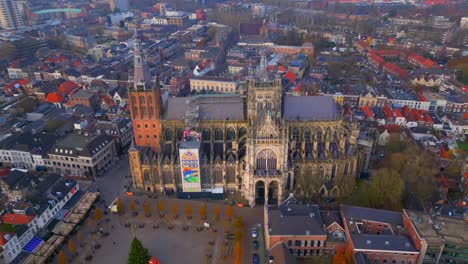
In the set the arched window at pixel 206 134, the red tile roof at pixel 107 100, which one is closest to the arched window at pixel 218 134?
the arched window at pixel 206 134

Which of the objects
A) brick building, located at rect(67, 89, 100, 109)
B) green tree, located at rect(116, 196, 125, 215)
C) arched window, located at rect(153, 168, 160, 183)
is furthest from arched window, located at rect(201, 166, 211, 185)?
brick building, located at rect(67, 89, 100, 109)

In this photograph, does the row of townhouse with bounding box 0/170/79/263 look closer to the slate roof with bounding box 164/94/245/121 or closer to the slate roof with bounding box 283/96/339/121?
the slate roof with bounding box 164/94/245/121

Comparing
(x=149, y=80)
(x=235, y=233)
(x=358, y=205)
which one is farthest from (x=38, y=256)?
(x=358, y=205)

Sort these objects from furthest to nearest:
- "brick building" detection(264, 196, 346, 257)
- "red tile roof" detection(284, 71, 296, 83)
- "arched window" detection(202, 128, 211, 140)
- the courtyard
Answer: "red tile roof" detection(284, 71, 296, 83)
"arched window" detection(202, 128, 211, 140)
the courtyard
"brick building" detection(264, 196, 346, 257)

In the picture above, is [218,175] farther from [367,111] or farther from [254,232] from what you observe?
[367,111]

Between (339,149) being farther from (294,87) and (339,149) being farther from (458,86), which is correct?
(458,86)

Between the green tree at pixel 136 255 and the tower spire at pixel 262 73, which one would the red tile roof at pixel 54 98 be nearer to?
the tower spire at pixel 262 73

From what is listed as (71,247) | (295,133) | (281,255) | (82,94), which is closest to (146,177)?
(71,247)

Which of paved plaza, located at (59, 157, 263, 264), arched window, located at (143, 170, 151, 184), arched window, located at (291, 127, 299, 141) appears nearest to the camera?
paved plaza, located at (59, 157, 263, 264)
